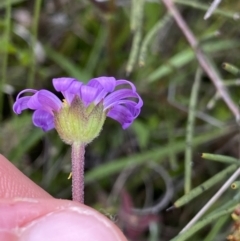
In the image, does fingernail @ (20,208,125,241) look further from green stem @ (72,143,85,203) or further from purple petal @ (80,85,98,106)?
purple petal @ (80,85,98,106)

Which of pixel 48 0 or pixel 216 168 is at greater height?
pixel 48 0

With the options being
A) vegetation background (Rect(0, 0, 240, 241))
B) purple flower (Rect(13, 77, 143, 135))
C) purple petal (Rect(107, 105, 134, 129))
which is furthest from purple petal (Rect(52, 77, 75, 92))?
vegetation background (Rect(0, 0, 240, 241))

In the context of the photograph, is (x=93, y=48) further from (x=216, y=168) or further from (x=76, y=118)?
(x=76, y=118)

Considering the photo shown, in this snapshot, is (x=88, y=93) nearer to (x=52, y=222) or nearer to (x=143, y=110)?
(x=52, y=222)

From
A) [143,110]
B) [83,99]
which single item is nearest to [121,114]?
[83,99]

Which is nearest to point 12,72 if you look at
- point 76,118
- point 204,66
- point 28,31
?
point 28,31

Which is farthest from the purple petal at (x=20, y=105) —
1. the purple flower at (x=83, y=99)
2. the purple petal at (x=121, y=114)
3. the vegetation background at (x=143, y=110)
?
the vegetation background at (x=143, y=110)
